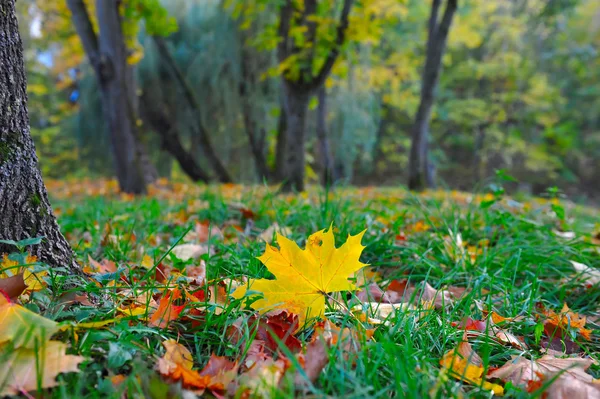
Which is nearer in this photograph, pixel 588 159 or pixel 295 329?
pixel 295 329

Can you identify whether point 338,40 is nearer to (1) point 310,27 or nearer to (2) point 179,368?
(1) point 310,27

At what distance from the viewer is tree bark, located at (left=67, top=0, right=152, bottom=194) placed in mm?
4781

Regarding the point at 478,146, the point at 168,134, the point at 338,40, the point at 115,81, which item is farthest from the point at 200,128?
the point at 478,146

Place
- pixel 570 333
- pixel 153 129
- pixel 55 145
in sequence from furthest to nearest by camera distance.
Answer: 1. pixel 55 145
2. pixel 153 129
3. pixel 570 333

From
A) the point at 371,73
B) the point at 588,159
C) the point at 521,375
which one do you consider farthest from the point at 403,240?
the point at 588,159

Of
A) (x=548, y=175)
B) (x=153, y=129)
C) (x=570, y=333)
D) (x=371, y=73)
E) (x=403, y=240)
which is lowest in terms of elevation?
(x=548, y=175)

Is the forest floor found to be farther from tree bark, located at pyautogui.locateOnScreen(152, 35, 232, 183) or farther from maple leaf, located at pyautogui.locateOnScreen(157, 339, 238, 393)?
tree bark, located at pyautogui.locateOnScreen(152, 35, 232, 183)

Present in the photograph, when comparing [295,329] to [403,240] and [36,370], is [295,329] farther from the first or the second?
[403,240]

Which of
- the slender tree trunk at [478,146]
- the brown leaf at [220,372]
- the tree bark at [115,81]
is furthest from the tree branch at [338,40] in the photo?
the slender tree trunk at [478,146]

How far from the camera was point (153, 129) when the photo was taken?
343 inches

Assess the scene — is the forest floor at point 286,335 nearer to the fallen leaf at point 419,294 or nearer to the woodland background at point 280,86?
the fallen leaf at point 419,294

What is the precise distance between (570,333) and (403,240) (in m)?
0.77

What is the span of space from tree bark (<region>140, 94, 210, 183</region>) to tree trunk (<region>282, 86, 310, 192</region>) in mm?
3777

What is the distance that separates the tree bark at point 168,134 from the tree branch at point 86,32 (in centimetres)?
373
